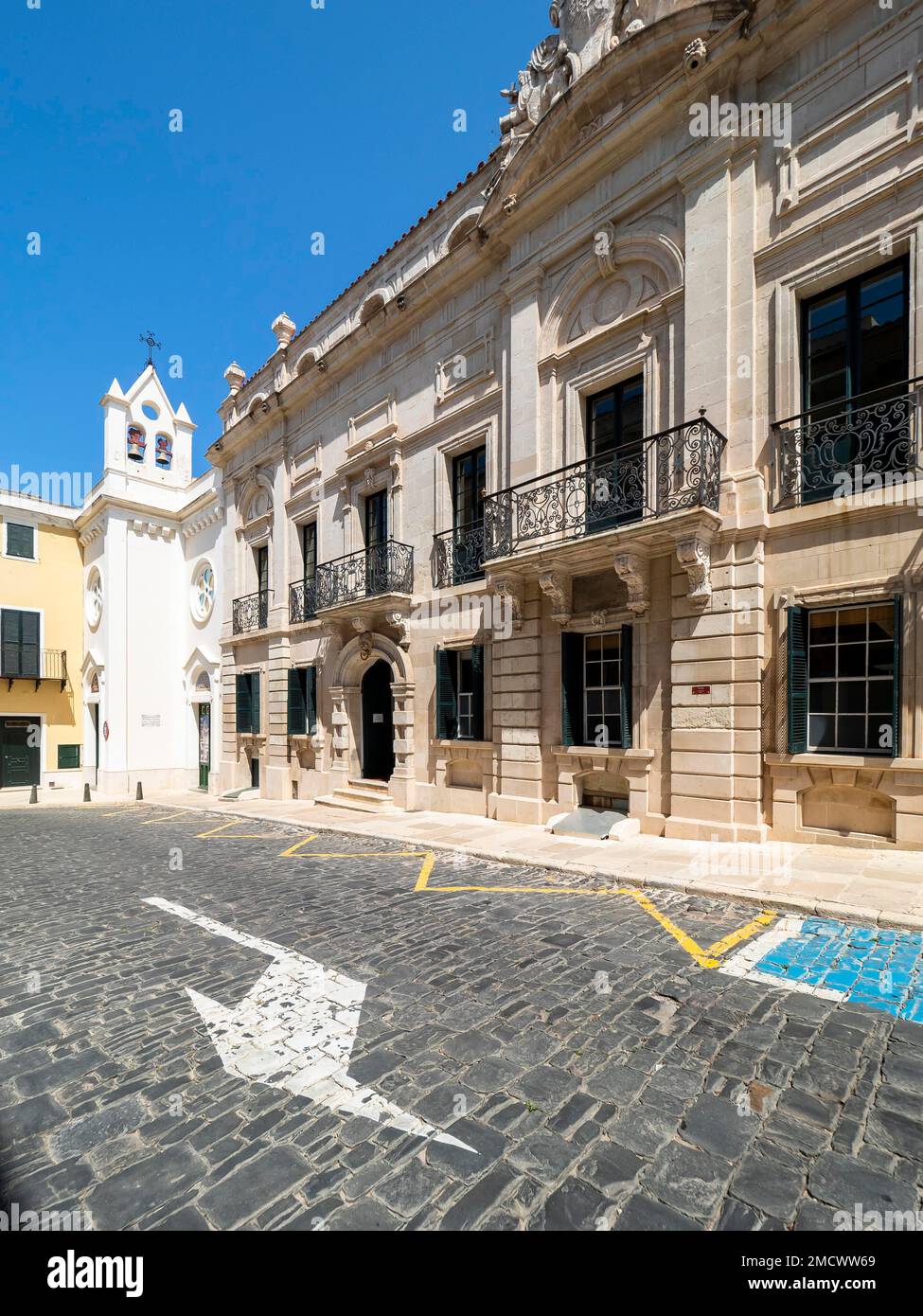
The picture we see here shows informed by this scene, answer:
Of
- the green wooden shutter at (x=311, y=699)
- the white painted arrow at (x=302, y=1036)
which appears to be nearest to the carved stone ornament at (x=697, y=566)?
the white painted arrow at (x=302, y=1036)

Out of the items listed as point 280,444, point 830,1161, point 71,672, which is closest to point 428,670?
point 280,444

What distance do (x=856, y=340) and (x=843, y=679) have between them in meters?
4.89

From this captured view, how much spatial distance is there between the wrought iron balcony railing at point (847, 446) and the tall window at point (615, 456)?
211cm

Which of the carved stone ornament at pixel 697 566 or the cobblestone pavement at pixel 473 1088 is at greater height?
the carved stone ornament at pixel 697 566

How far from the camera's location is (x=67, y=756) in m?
27.5

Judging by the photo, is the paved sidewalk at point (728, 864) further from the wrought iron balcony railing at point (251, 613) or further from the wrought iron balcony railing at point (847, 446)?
the wrought iron balcony railing at point (251, 613)

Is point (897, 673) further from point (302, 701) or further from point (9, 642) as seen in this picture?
point (9, 642)

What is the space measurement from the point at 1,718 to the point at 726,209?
1227 inches

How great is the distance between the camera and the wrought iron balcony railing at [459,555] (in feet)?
43.8

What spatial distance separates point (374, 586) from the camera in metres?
15.3

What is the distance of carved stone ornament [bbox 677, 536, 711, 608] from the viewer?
9.11 meters

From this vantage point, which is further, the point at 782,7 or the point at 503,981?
the point at 782,7

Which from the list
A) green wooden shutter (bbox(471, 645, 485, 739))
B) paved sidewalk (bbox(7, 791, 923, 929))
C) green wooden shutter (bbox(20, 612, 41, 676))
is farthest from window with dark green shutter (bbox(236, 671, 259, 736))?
green wooden shutter (bbox(20, 612, 41, 676))
